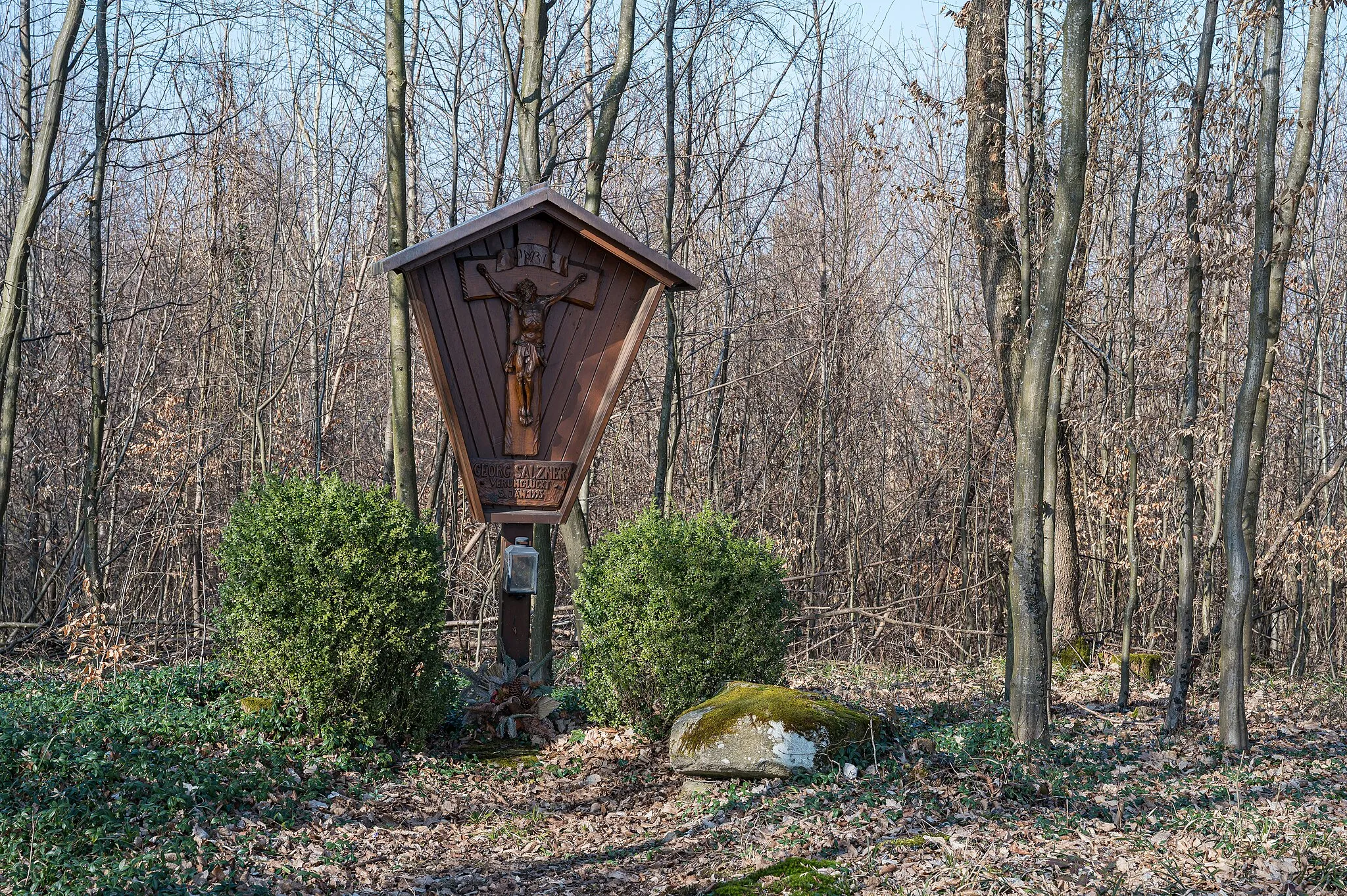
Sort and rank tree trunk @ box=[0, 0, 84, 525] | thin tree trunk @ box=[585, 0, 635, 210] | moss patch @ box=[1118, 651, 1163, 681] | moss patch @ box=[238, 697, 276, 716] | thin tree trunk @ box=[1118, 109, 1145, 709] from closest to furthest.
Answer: moss patch @ box=[238, 697, 276, 716], tree trunk @ box=[0, 0, 84, 525], thin tree trunk @ box=[1118, 109, 1145, 709], thin tree trunk @ box=[585, 0, 635, 210], moss patch @ box=[1118, 651, 1163, 681]

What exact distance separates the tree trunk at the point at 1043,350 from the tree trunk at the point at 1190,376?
201 centimetres

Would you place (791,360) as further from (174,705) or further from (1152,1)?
(174,705)

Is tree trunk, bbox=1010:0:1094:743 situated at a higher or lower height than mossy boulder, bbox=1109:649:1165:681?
higher

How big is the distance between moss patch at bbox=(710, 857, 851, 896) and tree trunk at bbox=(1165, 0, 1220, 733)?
4.30m

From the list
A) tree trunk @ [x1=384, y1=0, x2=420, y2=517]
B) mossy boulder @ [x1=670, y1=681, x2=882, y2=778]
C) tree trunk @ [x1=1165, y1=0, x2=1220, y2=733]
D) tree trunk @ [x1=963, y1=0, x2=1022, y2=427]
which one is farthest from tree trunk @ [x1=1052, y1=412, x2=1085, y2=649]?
tree trunk @ [x1=384, y1=0, x2=420, y2=517]

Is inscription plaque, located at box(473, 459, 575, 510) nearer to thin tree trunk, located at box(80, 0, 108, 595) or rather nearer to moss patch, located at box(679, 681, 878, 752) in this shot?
moss patch, located at box(679, 681, 878, 752)

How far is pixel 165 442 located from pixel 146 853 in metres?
7.06

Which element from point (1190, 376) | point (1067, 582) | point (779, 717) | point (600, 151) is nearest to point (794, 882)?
point (779, 717)

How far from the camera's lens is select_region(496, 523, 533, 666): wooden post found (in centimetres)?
752

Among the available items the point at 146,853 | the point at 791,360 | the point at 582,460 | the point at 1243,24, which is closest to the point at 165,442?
the point at 582,460

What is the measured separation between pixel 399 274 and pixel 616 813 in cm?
485

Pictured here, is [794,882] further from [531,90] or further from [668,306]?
[531,90]

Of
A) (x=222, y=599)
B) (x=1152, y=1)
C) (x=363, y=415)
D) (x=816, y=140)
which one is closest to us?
(x=222, y=599)

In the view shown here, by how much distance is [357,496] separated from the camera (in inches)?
272
